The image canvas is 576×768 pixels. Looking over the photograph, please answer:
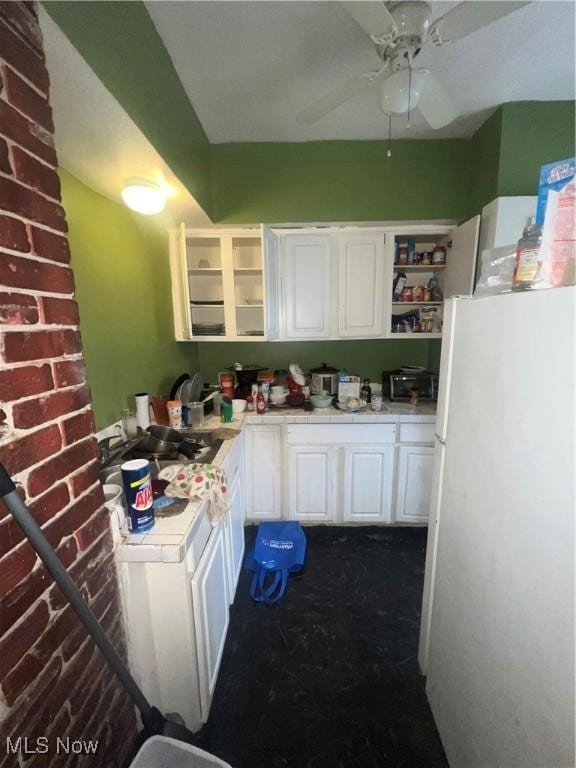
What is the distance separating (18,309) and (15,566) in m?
0.52

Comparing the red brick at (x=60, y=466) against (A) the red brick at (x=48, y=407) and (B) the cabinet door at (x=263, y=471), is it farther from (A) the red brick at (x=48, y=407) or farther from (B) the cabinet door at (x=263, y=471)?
(B) the cabinet door at (x=263, y=471)

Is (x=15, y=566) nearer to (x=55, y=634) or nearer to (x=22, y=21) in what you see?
(x=55, y=634)

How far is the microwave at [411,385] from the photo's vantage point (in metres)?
2.35

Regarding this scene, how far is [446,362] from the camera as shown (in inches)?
43.1

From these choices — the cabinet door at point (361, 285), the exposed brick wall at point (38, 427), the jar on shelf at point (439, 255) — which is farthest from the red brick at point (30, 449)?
the jar on shelf at point (439, 255)

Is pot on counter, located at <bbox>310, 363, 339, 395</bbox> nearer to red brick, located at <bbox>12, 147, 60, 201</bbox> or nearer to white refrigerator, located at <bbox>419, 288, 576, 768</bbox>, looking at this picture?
white refrigerator, located at <bbox>419, 288, 576, 768</bbox>

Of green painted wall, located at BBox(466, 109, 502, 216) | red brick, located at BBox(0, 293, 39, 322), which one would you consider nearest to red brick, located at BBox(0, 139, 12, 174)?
red brick, located at BBox(0, 293, 39, 322)

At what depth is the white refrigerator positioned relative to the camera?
61cm

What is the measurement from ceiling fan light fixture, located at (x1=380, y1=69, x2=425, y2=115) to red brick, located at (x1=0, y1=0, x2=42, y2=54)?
3.90 ft

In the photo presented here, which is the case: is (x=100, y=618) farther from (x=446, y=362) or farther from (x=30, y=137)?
(x=446, y=362)

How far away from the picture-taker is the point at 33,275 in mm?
671

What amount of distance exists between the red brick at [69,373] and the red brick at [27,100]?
0.53 m

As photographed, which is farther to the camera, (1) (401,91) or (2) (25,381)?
(1) (401,91)

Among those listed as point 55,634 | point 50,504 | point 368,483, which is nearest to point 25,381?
point 50,504
